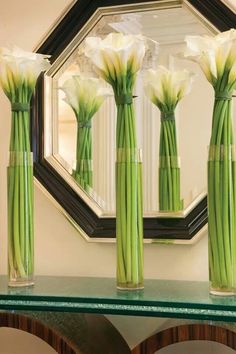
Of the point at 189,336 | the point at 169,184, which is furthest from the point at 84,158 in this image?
the point at 189,336

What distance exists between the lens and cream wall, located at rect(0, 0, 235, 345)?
50.6 inches

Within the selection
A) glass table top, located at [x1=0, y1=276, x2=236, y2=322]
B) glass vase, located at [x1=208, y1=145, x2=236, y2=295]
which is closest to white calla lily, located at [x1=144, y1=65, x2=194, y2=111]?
glass vase, located at [x1=208, y1=145, x2=236, y2=295]

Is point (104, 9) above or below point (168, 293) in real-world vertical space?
above

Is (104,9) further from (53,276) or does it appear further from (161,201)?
(53,276)

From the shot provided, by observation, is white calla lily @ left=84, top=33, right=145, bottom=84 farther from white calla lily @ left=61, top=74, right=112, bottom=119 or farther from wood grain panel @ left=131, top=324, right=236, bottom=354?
wood grain panel @ left=131, top=324, right=236, bottom=354

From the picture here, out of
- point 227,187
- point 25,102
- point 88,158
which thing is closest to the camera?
point 227,187

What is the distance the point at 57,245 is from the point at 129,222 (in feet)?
1.00

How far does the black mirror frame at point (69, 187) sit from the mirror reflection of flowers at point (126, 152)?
13 centimetres

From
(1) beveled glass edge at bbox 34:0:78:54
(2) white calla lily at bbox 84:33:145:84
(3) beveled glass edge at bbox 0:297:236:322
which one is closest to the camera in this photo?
(3) beveled glass edge at bbox 0:297:236:322

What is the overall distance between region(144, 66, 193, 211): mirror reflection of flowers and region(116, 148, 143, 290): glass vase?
0.43 feet

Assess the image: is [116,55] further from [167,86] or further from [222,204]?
[222,204]

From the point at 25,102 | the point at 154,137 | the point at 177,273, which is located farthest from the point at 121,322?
the point at 25,102

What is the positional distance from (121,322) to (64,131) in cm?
46

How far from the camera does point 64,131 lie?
4.53ft
